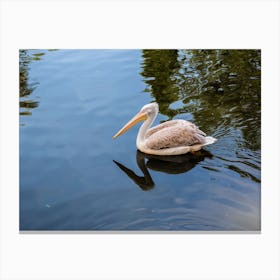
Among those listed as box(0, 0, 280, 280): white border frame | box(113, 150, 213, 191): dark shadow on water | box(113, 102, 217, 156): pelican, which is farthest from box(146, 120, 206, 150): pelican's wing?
box(0, 0, 280, 280): white border frame

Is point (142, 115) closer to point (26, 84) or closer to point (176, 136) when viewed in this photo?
point (176, 136)

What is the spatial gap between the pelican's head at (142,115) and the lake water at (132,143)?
0.39 feet

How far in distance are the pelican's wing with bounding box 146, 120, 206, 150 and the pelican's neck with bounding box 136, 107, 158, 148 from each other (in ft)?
0.26

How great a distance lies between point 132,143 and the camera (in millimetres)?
5660

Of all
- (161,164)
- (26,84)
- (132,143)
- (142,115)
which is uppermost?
(26,84)

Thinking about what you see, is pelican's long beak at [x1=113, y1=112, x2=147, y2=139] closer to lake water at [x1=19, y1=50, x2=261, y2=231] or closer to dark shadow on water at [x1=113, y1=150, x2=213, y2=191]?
lake water at [x1=19, y1=50, x2=261, y2=231]

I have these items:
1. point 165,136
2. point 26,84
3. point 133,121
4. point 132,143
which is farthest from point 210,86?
point 26,84

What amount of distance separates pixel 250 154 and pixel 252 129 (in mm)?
252
